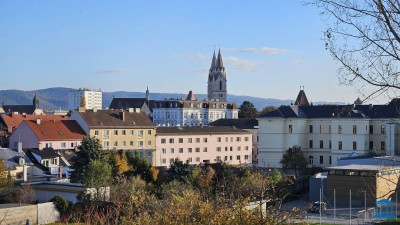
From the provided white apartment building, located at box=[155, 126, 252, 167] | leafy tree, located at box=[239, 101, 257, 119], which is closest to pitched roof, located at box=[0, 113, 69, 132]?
white apartment building, located at box=[155, 126, 252, 167]

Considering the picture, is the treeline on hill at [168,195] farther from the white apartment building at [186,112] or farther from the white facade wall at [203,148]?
the white apartment building at [186,112]

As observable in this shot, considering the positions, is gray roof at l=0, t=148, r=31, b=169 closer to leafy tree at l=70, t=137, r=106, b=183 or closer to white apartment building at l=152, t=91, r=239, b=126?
leafy tree at l=70, t=137, r=106, b=183

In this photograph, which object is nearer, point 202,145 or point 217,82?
point 202,145

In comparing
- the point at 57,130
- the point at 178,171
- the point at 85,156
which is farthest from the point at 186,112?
the point at 85,156

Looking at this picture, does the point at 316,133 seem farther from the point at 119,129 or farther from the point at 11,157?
the point at 11,157

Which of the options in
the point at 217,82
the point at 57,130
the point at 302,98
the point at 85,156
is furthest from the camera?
the point at 217,82

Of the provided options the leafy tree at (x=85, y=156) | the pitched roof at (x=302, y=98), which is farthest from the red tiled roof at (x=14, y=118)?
the leafy tree at (x=85, y=156)

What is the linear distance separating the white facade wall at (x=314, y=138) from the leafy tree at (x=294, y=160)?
2.00m

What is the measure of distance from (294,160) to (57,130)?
2112cm

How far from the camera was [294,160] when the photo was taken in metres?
51.7

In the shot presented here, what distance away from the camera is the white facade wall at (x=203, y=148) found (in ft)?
201

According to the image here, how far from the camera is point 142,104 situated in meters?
118

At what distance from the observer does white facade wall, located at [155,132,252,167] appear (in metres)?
61.2

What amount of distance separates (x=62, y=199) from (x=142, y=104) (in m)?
90.8
